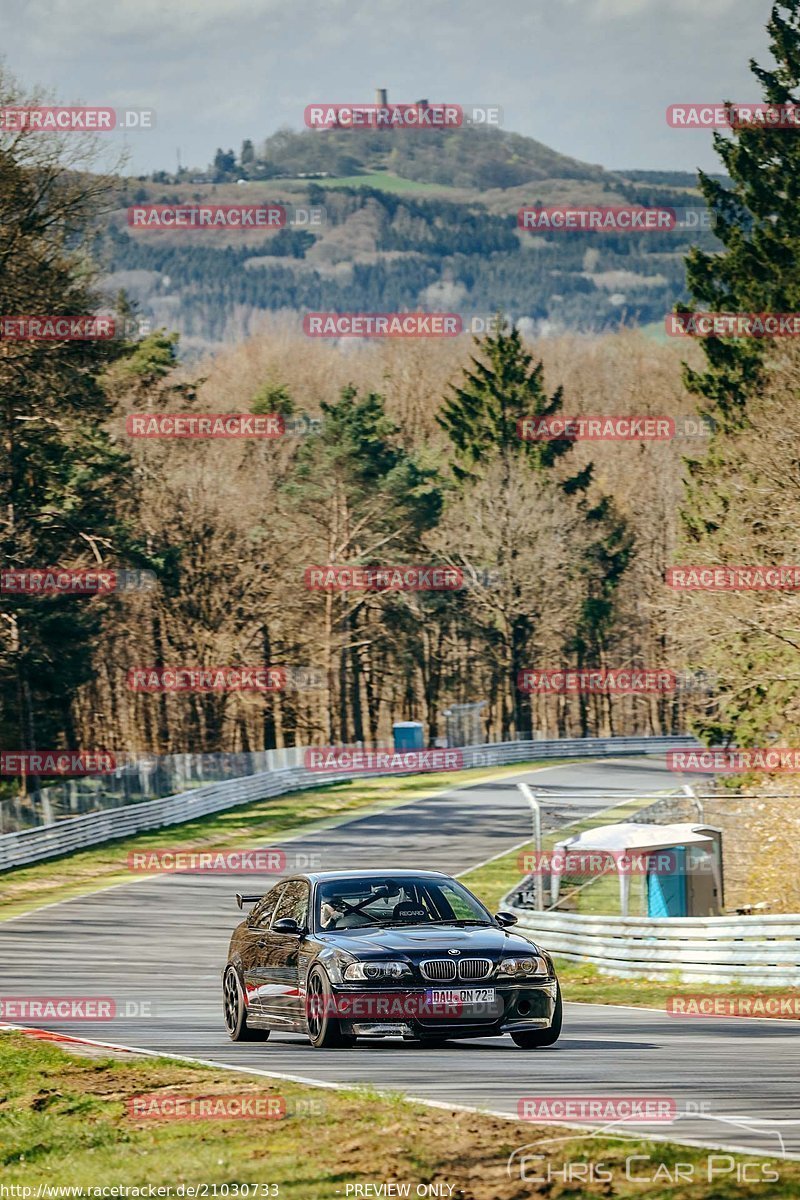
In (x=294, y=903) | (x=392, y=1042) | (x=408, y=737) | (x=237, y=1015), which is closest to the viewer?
(x=392, y=1042)

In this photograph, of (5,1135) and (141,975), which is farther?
(141,975)

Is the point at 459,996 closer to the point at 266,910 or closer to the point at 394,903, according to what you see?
the point at 394,903

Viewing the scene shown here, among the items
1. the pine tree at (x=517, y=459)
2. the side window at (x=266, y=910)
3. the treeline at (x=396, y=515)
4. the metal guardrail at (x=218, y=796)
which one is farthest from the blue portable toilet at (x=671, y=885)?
the pine tree at (x=517, y=459)

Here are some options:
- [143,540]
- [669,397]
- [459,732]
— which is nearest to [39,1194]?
[143,540]

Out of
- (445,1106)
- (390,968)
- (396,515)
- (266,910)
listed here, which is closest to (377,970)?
(390,968)

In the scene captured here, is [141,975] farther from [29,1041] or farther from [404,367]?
[404,367]

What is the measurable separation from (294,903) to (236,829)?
1473 inches

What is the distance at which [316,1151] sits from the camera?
870 cm

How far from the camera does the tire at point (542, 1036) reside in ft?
42.2

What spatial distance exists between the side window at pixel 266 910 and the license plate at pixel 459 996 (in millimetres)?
2425

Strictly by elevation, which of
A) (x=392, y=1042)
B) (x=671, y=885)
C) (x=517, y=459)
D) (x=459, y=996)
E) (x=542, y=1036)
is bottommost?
(x=671, y=885)

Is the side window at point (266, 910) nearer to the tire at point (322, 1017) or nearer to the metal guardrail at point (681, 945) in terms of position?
the tire at point (322, 1017)

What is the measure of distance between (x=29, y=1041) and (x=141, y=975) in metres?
10.5

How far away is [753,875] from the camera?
3088 cm
